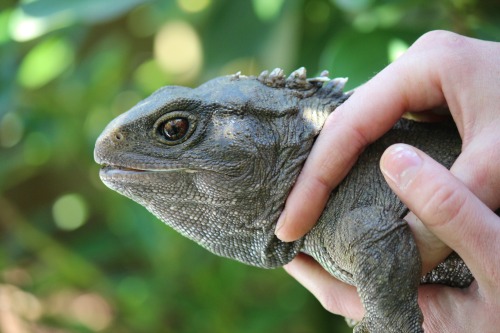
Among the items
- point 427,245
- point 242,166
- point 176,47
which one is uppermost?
point 176,47

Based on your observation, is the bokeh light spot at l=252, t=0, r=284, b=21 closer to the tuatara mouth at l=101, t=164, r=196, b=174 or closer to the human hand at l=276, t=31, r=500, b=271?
the human hand at l=276, t=31, r=500, b=271

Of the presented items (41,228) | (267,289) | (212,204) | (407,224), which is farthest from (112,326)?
(407,224)

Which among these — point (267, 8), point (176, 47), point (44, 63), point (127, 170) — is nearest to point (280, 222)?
point (127, 170)

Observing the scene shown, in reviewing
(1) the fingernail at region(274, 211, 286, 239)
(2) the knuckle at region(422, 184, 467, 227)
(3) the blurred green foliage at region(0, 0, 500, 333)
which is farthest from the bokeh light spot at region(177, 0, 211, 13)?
(2) the knuckle at region(422, 184, 467, 227)

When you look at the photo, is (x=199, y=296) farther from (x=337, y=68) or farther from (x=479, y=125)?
(x=479, y=125)

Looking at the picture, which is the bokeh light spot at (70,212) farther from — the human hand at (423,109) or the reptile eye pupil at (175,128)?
the human hand at (423,109)

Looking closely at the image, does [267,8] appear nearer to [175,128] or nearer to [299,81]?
[299,81]
